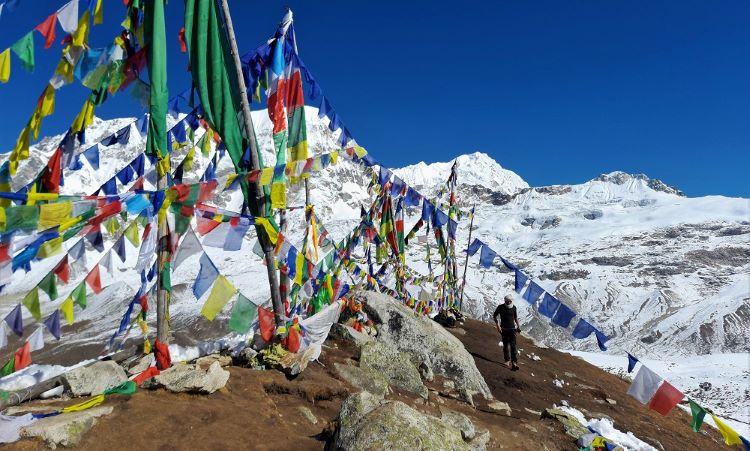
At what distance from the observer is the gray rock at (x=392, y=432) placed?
5379 mm

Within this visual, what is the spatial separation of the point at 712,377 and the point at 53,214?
166ft

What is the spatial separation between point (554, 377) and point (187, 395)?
11654 millimetres

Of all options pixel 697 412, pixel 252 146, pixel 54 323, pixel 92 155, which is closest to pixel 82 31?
pixel 252 146

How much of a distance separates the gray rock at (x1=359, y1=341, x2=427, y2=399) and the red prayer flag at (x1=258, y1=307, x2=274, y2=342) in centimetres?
246

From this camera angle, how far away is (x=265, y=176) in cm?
786

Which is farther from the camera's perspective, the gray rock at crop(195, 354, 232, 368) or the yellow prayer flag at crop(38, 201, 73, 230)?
the gray rock at crop(195, 354, 232, 368)

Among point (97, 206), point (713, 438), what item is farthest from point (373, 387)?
point (713, 438)

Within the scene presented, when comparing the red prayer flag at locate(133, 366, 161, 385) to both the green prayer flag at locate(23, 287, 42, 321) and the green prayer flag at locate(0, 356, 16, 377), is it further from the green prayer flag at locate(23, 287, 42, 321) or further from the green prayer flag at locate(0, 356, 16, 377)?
the green prayer flag at locate(0, 356, 16, 377)

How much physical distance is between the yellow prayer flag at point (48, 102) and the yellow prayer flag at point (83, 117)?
1.27ft

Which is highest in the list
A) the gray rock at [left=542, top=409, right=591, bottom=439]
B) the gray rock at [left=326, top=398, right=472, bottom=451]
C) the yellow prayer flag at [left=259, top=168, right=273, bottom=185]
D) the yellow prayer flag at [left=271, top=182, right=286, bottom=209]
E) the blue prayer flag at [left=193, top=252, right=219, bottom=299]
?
the yellow prayer flag at [left=259, top=168, right=273, bottom=185]

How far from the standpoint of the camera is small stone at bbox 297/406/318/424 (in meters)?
7.53

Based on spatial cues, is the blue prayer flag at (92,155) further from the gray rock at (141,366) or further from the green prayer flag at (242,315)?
the green prayer flag at (242,315)

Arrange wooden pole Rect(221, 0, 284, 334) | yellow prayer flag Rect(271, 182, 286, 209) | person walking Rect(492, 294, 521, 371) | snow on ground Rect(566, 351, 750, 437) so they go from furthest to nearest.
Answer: snow on ground Rect(566, 351, 750, 437)
person walking Rect(492, 294, 521, 371)
wooden pole Rect(221, 0, 284, 334)
yellow prayer flag Rect(271, 182, 286, 209)

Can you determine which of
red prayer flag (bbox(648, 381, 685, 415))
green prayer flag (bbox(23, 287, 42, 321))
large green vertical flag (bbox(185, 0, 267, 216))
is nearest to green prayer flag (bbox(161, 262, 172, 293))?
large green vertical flag (bbox(185, 0, 267, 216))
